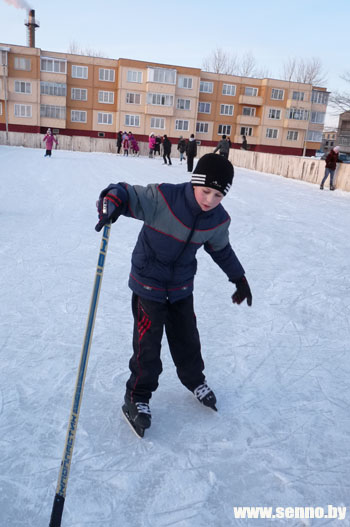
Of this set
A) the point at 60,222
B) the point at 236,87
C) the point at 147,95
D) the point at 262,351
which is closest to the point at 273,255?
the point at 262,351

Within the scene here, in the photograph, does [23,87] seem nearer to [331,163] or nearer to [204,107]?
[204,107]

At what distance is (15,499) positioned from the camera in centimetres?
170

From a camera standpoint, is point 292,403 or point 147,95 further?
point 147,95

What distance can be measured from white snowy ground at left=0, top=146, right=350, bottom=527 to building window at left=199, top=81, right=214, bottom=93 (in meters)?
44.7

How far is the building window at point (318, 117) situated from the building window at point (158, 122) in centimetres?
1938

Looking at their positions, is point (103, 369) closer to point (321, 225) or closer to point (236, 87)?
point (321, 225)

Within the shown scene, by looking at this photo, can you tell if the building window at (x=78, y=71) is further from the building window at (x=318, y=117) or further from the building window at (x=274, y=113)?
the building window at (x=318, y=117)

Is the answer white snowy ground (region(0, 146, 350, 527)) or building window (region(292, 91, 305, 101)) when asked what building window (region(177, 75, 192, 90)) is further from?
white snowy ground (region(0, 146, 350, 527))

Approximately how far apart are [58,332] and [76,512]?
1.59 m

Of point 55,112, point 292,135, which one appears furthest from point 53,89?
point 292,135

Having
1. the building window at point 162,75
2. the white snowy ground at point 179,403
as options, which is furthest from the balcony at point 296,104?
the white snowy ground at point 179,403

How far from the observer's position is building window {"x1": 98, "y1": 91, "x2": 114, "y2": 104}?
140ft

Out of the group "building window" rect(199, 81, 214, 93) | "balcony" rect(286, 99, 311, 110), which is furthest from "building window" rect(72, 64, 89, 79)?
"balcony" rect(286, 99, 311, 110)

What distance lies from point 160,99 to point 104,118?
594cm
